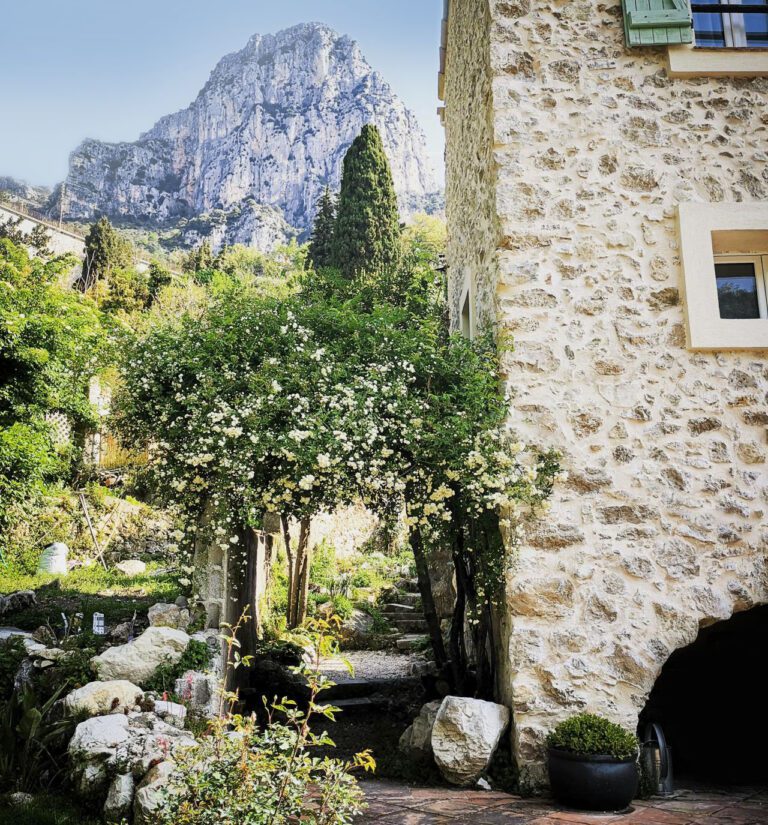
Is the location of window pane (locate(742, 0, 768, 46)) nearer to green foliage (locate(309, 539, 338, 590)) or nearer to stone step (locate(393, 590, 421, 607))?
stone step (locate(393, 590, 421, 607))

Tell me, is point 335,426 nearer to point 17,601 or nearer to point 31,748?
point 31,748

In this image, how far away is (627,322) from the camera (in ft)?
17.1

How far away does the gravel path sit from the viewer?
8.93 meters

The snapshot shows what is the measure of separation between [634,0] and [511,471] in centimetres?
393

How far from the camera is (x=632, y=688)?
15.4 feet

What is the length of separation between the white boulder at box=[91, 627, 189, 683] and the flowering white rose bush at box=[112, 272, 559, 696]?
3.02 ft

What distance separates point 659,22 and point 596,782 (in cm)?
556

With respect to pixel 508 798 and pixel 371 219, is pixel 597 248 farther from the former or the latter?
pixel 371 219

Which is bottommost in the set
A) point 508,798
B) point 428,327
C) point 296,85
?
point 508,798

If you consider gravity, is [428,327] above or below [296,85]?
below

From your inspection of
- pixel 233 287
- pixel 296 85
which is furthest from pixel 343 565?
pixel 296 85

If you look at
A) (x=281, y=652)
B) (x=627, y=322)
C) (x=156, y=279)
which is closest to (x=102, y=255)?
(x=156, y=279)

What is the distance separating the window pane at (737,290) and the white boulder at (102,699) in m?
5.30

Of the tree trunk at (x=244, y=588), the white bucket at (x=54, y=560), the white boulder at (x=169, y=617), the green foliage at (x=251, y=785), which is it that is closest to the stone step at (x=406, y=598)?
the tree trunk at (x=244, y=588)
